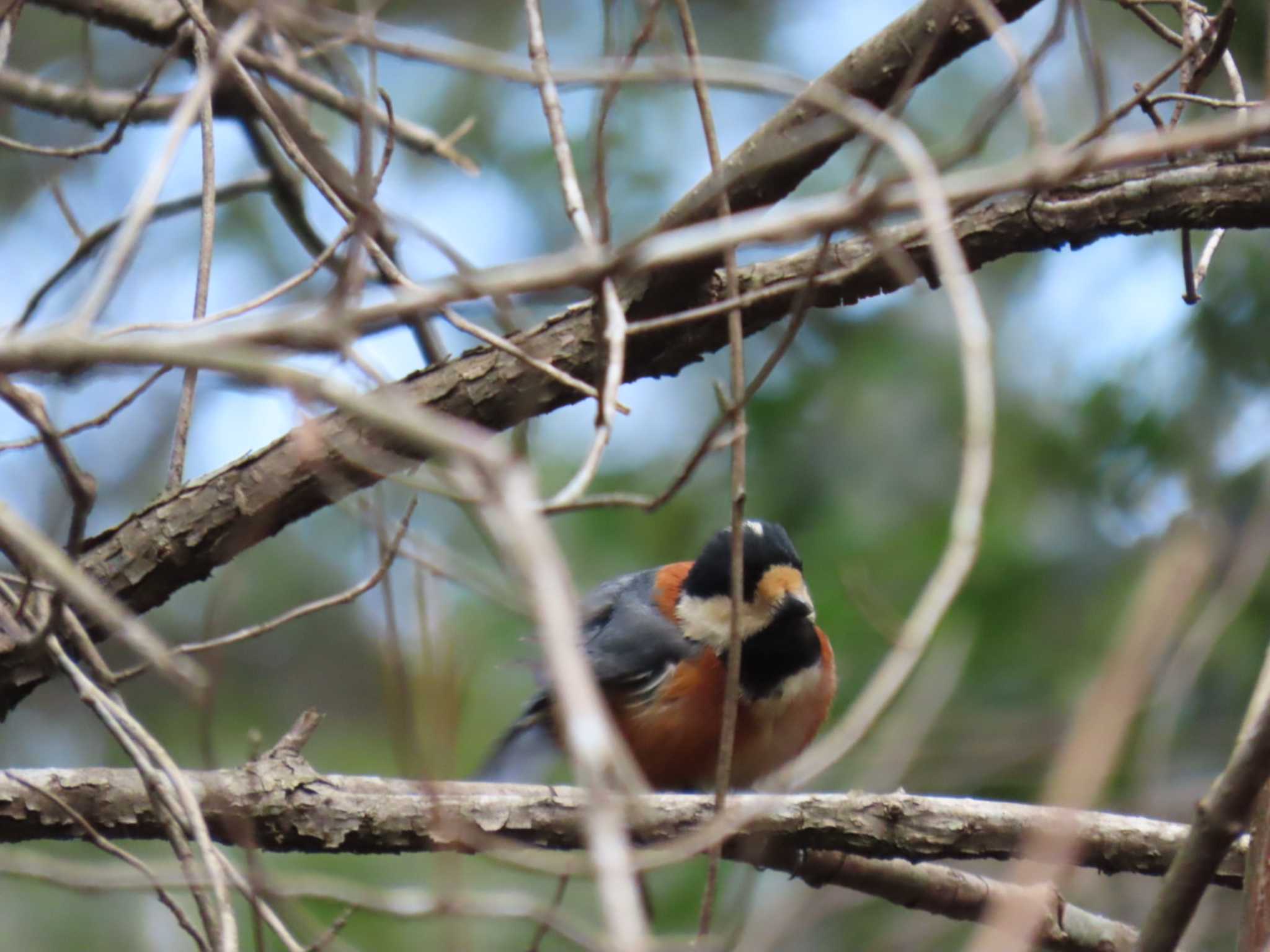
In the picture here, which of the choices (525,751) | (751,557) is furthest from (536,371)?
(525,751)

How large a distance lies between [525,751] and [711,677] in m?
0.60

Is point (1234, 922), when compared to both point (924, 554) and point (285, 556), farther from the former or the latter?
point (285, 556)

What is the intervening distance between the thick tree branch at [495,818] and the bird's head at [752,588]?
1058 mm

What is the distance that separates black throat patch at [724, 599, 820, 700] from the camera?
11.0ft

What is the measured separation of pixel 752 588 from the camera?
3395mm

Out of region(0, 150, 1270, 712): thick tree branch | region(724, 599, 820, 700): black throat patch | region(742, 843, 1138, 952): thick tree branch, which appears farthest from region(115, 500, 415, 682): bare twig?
region(724, 599, 820, 700): black throat patch

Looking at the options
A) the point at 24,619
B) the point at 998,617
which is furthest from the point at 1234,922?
the point at 24,619

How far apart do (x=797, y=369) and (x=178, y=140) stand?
3.30 m

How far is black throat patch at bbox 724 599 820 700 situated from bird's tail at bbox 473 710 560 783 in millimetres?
584

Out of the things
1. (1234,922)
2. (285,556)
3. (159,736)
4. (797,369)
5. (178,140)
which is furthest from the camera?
(285,556)

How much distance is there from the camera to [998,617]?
420 cm

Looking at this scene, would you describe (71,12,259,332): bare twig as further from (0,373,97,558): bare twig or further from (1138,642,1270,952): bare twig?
(1138,642,1270,952): bare twig

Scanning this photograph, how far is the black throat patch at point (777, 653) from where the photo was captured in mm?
3365

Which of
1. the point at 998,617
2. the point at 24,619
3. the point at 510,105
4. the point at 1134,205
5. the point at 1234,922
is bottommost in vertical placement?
the point at 1234,922
